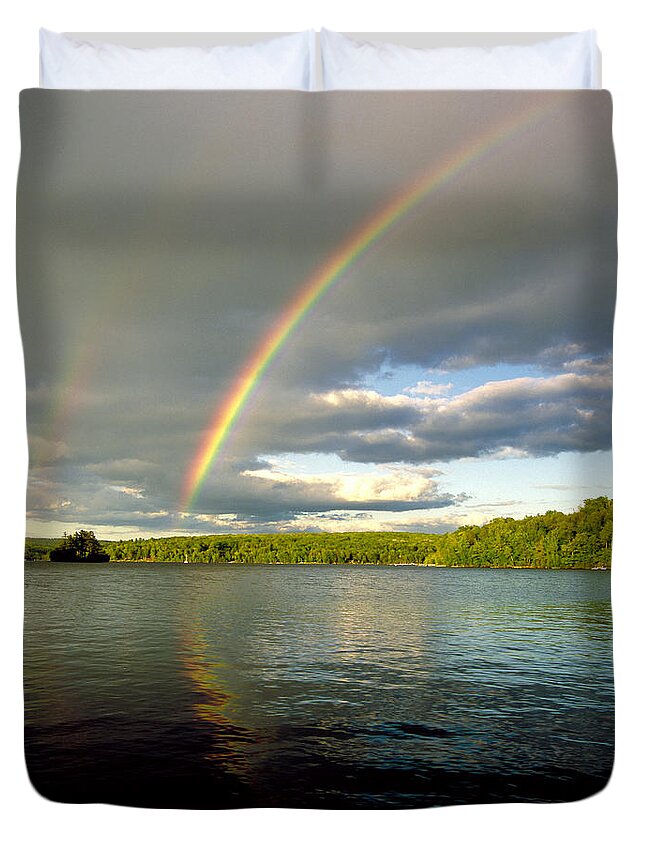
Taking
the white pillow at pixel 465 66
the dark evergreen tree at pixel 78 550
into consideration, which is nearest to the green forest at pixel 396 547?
the dark evergreen tree at pixel 78 550

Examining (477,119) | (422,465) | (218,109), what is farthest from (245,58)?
(422,465)

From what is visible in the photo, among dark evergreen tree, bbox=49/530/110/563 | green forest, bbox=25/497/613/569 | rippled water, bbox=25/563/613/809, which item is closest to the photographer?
rippled water, bbox=25/563/613/809

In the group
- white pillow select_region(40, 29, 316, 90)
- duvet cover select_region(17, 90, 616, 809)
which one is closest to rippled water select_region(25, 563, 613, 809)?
duvet cover select_region(17, 90, 616, 809)

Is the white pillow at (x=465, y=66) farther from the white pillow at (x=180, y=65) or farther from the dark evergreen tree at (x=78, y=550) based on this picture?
the dark evergreen tree at (x=78, y=550)

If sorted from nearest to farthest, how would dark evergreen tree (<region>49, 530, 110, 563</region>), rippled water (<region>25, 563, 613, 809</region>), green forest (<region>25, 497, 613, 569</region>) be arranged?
rippled water (<region>25, 563, 613, 809</region>)
dark evergreen tree (<region>49, 530, 110, 563</region>)
green forest (<region>25, 497, 613, 569</region>)

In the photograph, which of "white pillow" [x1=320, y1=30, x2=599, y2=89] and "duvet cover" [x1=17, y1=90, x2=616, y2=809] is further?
"white pillow" [x1=320, y1=30, x2=599, y2=89]

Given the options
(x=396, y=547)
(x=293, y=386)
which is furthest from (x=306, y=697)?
(x=293, y=386)

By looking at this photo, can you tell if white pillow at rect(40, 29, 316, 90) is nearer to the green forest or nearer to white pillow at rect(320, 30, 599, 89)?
white pillow at rect(320, 30, 599, 89)
